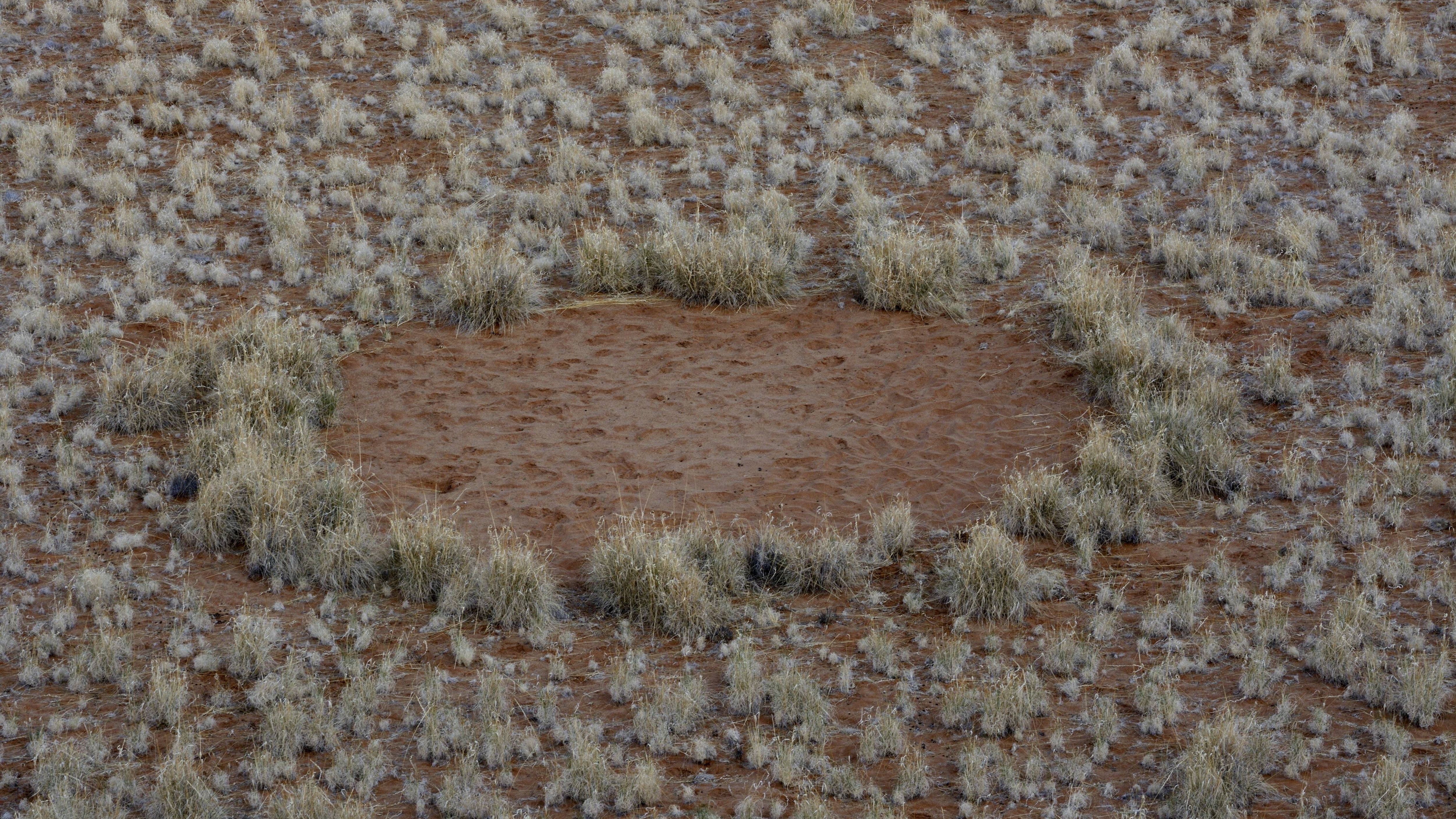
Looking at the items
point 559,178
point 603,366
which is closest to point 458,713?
point 603,366

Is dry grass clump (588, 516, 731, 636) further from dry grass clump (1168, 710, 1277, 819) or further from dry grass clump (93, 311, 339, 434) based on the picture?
dry grass clump (93, 311, 339, 434)

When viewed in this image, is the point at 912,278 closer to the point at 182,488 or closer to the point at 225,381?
the point at 225,381

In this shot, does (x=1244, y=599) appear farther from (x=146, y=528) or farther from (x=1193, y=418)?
(x=146, y=528)

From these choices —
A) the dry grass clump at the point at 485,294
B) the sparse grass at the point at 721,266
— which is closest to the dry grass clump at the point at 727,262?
the sparse grass at the point at 721,266

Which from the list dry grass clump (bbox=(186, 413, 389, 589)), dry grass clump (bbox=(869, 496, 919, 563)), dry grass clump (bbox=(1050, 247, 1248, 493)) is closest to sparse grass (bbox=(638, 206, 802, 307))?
dry grass clump (bbox=(1050, 247, 1248, 493))

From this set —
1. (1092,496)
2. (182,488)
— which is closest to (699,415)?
(1092,496)
